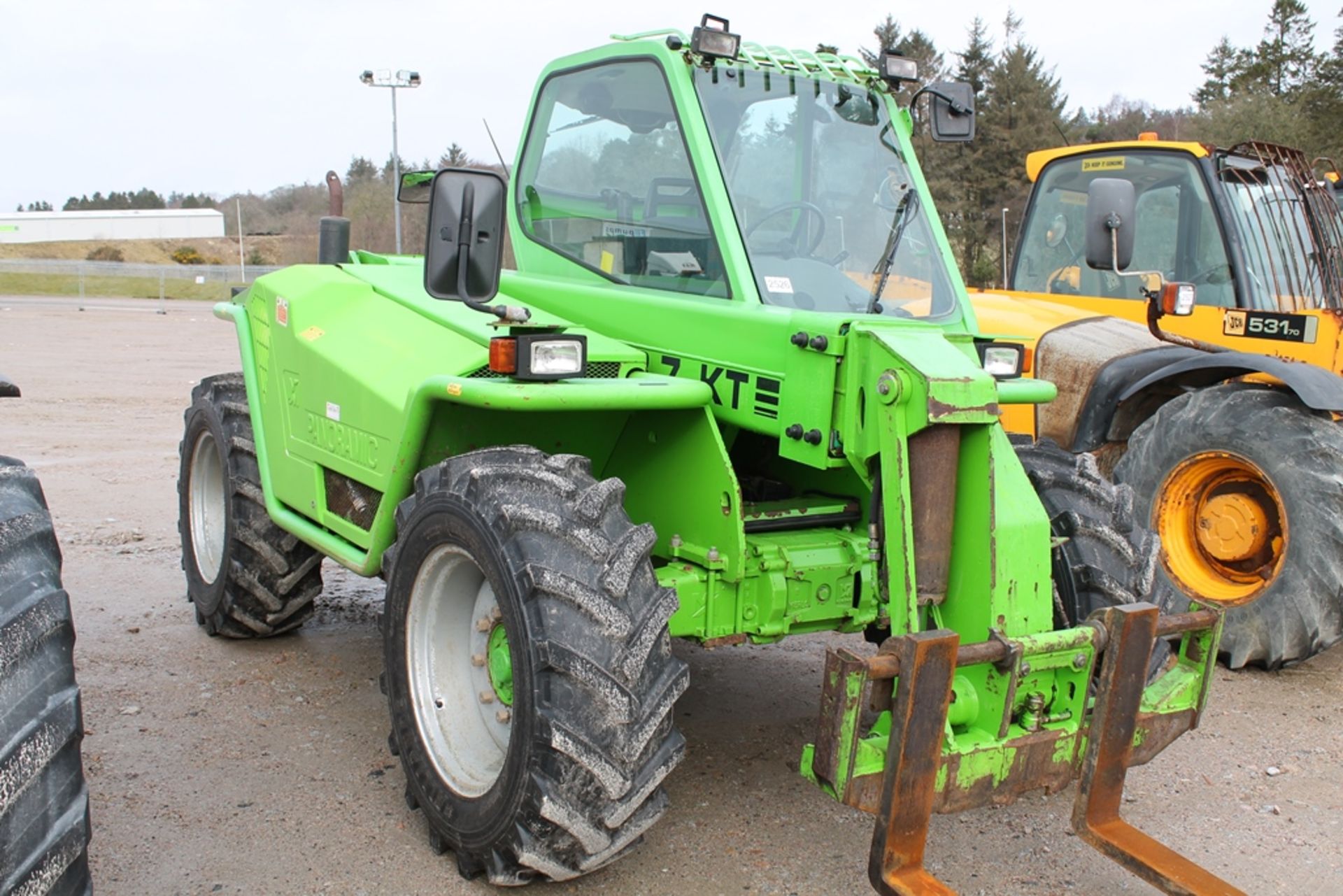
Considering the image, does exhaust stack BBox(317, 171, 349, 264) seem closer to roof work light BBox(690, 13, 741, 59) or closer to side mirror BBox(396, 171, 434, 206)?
side mirror BBox(396, 171, 434, 206)

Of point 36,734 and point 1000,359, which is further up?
point 1000,359

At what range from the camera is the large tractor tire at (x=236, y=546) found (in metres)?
5.30

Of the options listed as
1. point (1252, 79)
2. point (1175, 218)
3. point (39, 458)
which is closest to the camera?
point (1175, 218)

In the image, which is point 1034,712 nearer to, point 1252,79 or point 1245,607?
point 1245,607

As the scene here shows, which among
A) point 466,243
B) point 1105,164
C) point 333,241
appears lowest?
point 333,241

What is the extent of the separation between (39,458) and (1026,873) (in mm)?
8898

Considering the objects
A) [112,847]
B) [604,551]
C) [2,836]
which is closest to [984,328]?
[604,551]

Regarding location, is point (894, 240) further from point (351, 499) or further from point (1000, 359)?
point (351, 499)

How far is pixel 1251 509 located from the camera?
5750 mm

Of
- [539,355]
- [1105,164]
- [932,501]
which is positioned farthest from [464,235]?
[1105,164]

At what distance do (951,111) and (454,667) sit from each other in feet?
8.92

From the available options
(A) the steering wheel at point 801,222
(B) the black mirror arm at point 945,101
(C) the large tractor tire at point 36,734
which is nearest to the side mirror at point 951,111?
(B) the black mirror arm at point 945,101

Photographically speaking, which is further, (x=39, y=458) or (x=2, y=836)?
(x=39, y=458)

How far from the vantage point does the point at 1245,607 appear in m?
5.57
